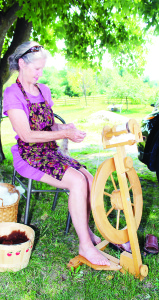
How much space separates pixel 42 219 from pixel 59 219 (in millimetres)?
172

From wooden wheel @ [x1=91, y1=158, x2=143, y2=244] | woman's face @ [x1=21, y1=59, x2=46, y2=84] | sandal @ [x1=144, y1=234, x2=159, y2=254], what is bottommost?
sandal @ [x1=144, y1=234, x2=159, y2=254]

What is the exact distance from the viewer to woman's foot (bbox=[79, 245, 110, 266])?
1.75m

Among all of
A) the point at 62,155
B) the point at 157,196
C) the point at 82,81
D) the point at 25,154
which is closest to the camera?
the point at 25,154

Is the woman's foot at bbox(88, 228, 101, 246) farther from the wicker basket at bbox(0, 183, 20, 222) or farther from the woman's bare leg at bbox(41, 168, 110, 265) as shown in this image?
the wicker basket at bbox(0, 183, 20, 222)

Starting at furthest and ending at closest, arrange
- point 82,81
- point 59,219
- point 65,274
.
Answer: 1. point 82,81
2. point 59,219
3. point 65,274

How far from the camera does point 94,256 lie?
1.77 m

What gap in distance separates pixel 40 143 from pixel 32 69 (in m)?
0.55

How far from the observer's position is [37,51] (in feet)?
6.18

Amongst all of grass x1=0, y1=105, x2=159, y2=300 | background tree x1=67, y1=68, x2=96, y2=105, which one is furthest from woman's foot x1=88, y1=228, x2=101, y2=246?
background tree x1=67, y1=68, x2=96, y2=105

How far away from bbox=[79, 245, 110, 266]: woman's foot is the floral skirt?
1.71ft

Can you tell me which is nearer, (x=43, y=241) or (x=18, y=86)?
(x=18, y=86)

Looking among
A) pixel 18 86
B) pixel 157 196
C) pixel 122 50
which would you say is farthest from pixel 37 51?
pixel 122 50

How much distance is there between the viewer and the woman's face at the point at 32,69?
1894 mm

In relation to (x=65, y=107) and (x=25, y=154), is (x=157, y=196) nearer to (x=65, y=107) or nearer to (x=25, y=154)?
(x=25, y=154)
